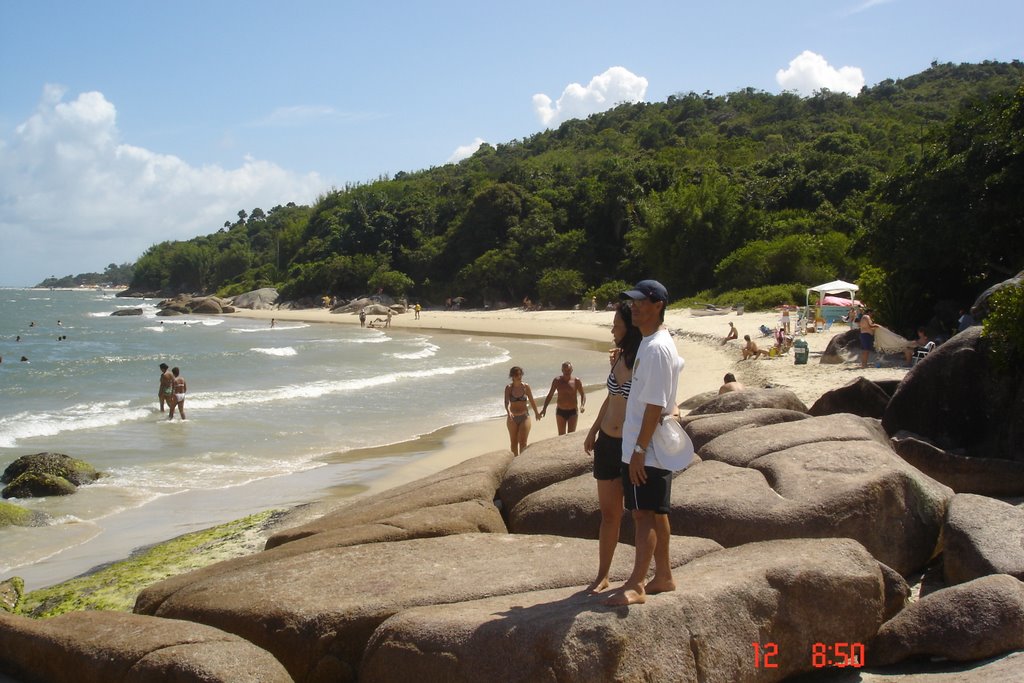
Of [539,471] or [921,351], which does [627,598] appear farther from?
[921,351]

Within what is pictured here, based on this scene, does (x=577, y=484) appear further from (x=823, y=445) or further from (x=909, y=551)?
(x=909, y=551)

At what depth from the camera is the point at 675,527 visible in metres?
5.86

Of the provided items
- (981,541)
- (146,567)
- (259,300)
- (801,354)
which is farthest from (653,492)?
(259,300)

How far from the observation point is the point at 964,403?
28.4 ft

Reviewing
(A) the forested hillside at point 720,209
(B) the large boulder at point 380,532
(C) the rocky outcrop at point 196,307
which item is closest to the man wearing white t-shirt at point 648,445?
(B) the large boulder at point 380,532

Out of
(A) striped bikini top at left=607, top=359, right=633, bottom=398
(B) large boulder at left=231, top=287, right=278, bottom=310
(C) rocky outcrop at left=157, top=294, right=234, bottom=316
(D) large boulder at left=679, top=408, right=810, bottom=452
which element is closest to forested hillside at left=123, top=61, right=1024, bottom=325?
(B) large boulder at left=231, top=287, right=278, bottom=310

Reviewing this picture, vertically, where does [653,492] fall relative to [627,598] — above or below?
above

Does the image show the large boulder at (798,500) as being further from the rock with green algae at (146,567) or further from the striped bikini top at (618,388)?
the rock with green algae at (146,567)

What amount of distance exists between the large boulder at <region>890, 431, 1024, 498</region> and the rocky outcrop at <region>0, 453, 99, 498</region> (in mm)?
11085

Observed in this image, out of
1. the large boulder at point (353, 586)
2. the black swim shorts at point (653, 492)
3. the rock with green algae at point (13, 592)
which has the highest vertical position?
the black swim shorts at point (653, 492)

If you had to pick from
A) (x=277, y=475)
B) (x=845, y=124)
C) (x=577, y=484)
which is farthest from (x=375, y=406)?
(x=845, y=124)

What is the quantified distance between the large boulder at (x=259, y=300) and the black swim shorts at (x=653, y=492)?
7759cm

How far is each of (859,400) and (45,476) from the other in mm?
11477

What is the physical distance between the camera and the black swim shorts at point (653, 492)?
433 cm
